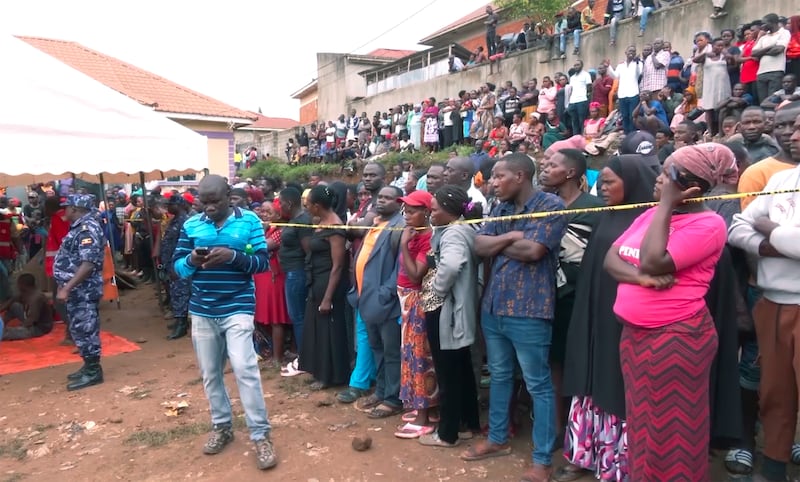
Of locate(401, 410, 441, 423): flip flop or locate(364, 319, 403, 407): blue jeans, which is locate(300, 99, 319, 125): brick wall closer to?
locate(364, 319, 403, 407): blue jeans

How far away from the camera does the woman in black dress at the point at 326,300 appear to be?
16.1 feet

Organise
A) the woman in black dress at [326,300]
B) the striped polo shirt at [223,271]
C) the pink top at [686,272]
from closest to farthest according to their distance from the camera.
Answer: the pink top at [686,272], the striped polo shirt at [223,271], the woman in black dress at [326,300]

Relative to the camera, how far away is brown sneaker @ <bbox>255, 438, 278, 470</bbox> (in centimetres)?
373

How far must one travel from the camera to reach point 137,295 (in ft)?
33.4

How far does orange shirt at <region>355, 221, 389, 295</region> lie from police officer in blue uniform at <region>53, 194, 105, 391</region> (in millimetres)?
2584

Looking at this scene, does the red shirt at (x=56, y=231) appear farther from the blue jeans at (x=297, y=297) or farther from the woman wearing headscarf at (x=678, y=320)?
the woman wearing headscarf at (x=678, y=320)

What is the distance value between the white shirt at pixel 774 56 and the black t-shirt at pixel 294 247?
7.71 metres

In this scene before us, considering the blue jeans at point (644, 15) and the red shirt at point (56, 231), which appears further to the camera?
the blue jeans at point (644, 15)

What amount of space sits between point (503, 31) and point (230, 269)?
25.7m

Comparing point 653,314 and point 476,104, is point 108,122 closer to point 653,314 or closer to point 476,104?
point 653,314

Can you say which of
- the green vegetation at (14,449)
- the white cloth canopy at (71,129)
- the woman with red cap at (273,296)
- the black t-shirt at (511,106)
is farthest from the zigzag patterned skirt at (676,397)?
the black t-shirt at (511,106)

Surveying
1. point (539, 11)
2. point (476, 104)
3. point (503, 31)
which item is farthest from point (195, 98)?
point (503, 31)

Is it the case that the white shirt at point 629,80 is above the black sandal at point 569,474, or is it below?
above

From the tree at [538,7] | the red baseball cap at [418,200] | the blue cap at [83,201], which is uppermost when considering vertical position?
the tree at [538,7]
